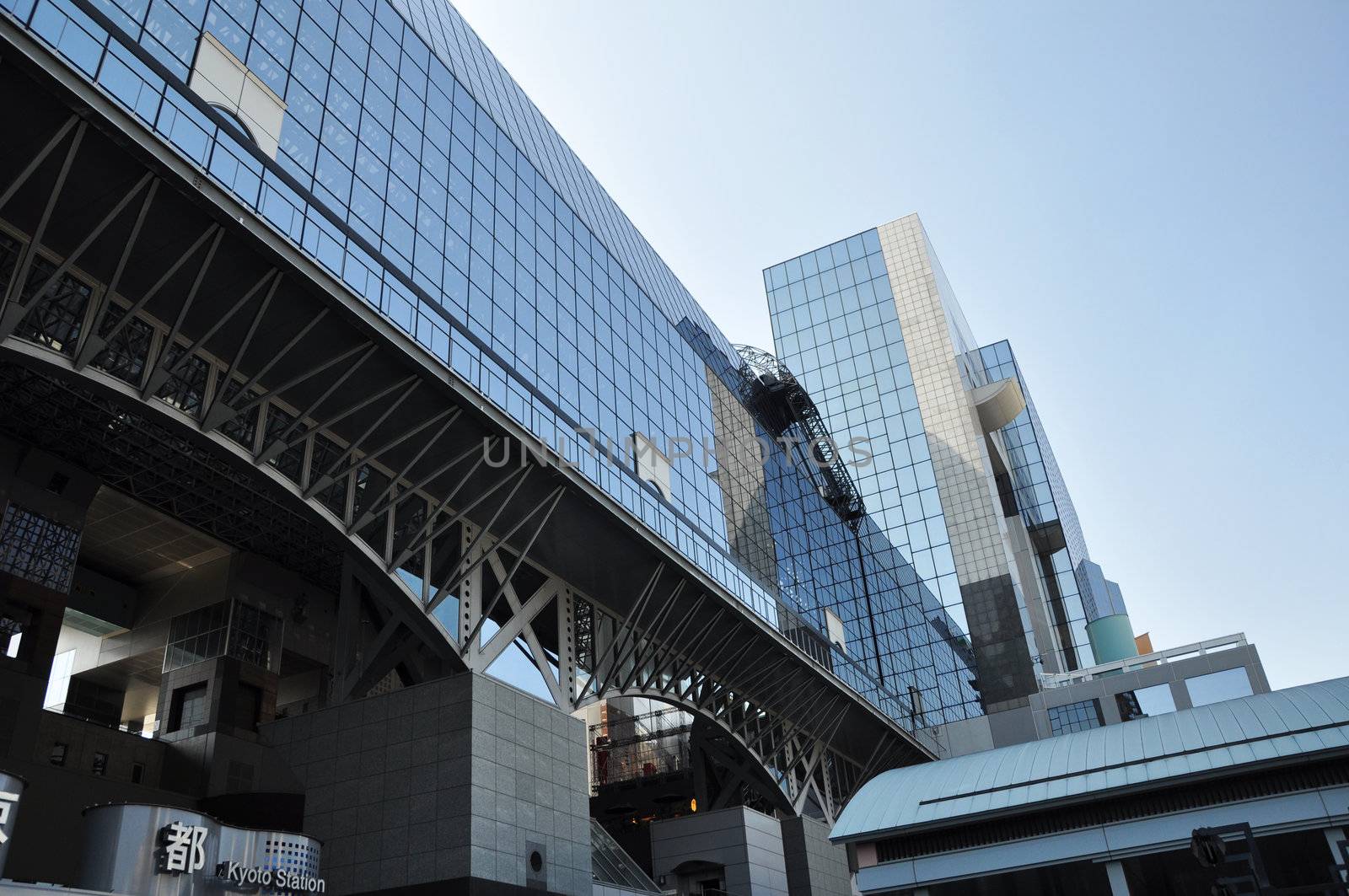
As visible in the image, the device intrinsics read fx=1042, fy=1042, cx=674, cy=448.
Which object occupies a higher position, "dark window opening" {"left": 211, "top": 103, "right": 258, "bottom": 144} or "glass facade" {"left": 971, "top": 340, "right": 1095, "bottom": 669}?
"glass facade" {"left": 971, "top": 340, "right": 1095, "bottom": 669}

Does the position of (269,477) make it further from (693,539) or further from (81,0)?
(693,539)

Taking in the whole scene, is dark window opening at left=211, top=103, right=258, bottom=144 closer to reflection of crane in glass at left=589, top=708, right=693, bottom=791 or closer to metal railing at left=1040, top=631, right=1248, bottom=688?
reflection of crane in glass at left=589, top=708, right=693, bottom=791

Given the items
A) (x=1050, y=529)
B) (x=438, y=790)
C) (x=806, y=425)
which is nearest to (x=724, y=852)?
(x=438, y=790)

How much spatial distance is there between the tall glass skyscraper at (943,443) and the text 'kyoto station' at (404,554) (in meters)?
18.5

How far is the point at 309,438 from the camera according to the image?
2562 cm

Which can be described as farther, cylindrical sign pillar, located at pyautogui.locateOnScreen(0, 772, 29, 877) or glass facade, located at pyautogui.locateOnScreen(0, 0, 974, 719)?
glass facade, located at pyautogui.locateOnScreen(0, 0, 974, 719)

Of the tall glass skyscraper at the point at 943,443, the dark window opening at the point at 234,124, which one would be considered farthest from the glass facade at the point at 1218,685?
the dark window opening at the point at 234,124

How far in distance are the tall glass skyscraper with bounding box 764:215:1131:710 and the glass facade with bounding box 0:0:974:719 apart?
20.4m

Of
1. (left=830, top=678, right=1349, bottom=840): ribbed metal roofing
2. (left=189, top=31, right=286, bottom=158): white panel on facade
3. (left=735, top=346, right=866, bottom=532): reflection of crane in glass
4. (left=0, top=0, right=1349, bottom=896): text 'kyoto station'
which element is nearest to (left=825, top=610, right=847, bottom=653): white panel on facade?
(left=0, top=0, right=1349, bottom=896): text 'kyoto station'

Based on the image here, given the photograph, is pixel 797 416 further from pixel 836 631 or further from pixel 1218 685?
pixel 1218 685

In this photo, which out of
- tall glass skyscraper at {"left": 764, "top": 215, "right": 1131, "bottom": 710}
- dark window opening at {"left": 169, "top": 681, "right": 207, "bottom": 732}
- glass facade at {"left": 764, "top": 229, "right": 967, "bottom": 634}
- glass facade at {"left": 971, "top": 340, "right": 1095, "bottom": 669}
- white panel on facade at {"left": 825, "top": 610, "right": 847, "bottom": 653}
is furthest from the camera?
glass facade at {"left": 971, "top": 340, "right": 1095, "bottom": 669}

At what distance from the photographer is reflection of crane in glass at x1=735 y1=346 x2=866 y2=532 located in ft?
210

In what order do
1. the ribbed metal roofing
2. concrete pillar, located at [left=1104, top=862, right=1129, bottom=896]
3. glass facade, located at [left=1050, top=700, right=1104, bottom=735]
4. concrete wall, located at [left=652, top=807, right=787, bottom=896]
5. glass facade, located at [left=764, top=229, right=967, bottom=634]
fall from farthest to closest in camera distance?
1. glass facade, located at [left=764, top=229, right=967, bottom=634]
2. glass facade, located at [left=1050, top=700, right=1104, bottom=735]
3. concrete wall, located at [left=652, top=807, right=787, bottom=896]
4. the ribbed metal roofing
5. concrete pillar, located at [left=1104, top=862, right=1129, bottom=896]

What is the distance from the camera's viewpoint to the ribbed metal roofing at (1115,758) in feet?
75.2
